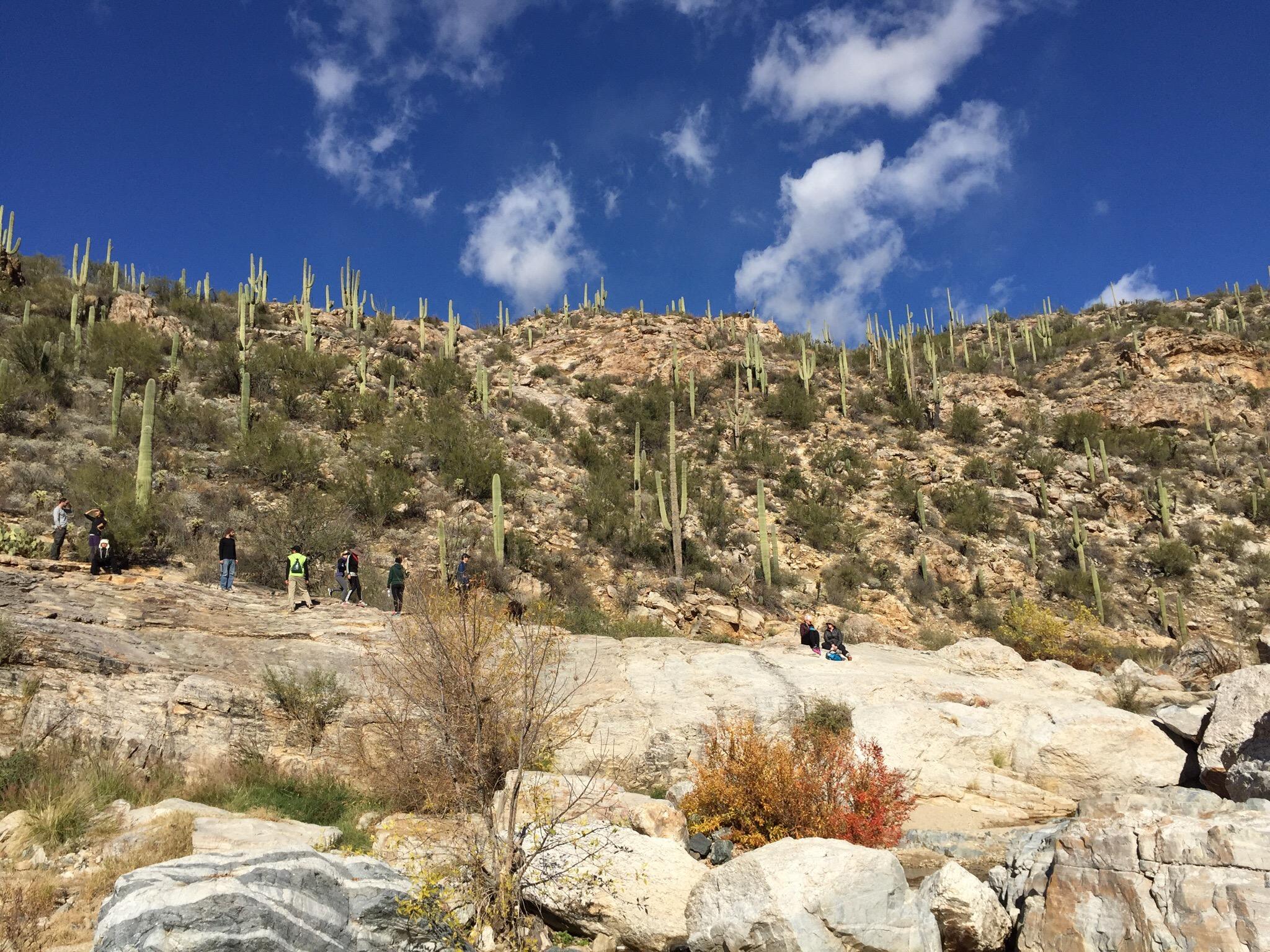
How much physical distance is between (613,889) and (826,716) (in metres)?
5.54

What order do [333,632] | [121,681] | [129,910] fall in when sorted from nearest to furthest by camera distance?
[129,910]
[121,681]
[333,632]

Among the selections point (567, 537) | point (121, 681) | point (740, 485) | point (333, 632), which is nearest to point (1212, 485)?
point (740, 485)

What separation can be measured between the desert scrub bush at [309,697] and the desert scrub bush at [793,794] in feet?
16.4

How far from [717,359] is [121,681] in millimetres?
30802

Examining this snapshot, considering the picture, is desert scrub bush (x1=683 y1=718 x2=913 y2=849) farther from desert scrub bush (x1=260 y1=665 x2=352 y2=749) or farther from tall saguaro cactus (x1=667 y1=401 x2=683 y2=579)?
tall saguaro cactus (x1=667 y1=401 x2=683 y2=579)

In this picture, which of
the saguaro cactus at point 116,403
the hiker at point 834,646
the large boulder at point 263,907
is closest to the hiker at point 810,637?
the hiker at point 834,646

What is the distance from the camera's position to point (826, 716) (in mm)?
11234

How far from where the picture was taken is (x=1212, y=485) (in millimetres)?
27734

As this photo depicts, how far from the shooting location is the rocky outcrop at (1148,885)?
4.86m

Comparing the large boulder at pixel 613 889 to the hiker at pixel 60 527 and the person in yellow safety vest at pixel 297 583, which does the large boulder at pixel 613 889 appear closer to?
the person in yellow safety vest at pixel 297 583

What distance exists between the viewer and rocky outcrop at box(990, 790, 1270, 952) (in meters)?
4.86

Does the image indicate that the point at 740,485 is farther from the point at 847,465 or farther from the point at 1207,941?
the point at 1207,941

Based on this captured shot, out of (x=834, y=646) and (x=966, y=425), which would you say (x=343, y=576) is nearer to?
(x=834, y=646)

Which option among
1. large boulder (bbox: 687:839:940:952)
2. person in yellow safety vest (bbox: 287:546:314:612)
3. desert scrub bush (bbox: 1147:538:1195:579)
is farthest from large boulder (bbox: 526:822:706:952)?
desert scrub bush (bbox: 1147:538:1195:579)
